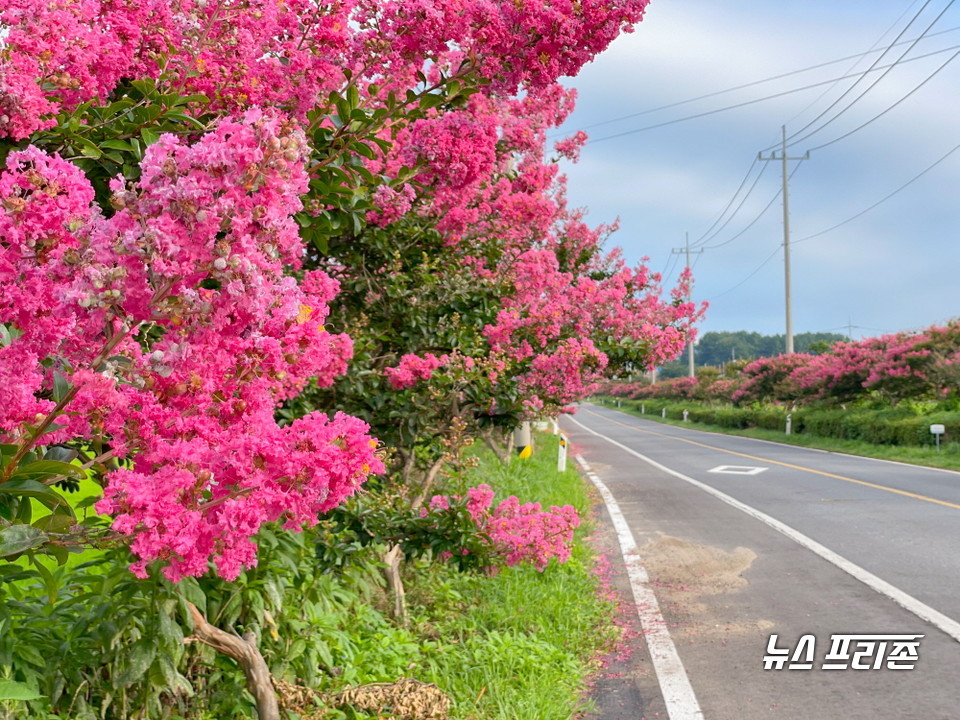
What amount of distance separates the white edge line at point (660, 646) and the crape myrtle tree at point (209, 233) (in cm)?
235

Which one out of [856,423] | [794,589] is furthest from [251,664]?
[856,423]

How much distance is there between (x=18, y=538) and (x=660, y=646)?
5184 mm

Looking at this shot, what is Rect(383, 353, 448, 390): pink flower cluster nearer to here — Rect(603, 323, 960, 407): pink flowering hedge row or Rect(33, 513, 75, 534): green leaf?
Rect(33, 513, 75, 534): green leaf

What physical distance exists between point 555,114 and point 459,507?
7541mm

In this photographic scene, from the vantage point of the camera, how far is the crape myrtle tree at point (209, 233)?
1.72 meters

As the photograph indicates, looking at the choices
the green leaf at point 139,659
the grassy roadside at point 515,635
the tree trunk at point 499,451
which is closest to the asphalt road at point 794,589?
the grassy roadside at point 515,635

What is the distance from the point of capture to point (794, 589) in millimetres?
7539

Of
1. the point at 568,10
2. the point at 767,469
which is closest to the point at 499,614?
the point at 568,10

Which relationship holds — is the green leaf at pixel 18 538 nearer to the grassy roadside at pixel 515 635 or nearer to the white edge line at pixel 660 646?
the grassy roadside at pixel 515 635

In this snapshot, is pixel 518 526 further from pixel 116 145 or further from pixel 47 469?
pixel 47 469

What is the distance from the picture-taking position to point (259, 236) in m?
1.74

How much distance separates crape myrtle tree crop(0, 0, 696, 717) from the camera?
1720 mm

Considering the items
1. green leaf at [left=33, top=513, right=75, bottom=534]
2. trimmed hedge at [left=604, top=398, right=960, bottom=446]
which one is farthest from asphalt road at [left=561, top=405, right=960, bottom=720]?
trimmed hedge at [left=604, top=398, right=960, bottom=446]

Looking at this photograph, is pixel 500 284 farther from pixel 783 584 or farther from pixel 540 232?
pixel 540 232
